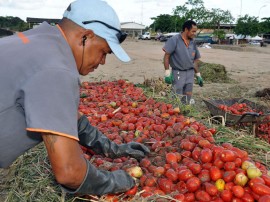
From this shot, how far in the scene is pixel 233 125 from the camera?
5.47 metres

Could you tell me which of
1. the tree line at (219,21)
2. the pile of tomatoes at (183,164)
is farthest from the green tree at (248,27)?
the pile of tomatoes at (183,164)

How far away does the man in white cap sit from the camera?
1.58 meters

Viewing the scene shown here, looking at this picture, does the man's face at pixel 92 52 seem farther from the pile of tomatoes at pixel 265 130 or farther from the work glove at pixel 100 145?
the pile of tomatoes at pixel 265 130

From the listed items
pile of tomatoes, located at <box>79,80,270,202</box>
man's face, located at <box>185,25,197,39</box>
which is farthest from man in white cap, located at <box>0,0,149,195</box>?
man's face, located at <box>185,25,197,39</box>

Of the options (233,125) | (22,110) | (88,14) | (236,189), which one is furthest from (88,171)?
(233,125)

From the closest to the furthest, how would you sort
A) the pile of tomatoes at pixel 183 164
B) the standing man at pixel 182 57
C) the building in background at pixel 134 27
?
the pile of tomatoes at pixel 183 164
the standing man at pixel 182 57
the building in background at pixel 134 27

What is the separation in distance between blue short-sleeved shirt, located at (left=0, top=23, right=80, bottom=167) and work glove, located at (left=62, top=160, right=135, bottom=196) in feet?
1.21

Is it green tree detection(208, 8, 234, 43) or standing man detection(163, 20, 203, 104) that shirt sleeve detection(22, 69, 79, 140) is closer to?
standing man detection(163, 20, 203, 104)

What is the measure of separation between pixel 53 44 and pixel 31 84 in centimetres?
32

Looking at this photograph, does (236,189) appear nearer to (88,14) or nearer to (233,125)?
Result: (88,14)

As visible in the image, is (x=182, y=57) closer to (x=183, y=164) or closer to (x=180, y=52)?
(x=180, y=52)

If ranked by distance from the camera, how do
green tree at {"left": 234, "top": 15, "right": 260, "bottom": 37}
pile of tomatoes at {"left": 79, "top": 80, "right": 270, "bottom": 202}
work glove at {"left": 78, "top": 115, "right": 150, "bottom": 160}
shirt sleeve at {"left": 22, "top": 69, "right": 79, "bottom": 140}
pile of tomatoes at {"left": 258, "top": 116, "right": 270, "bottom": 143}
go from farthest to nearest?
1. green tree at {"left": 234, "top": 15, "right": 260, "bottom": 37}
2. pile of tomatoes at {"left": 258, "top": 116, "right": 270, "bottom": 143}
3. work glove at {"left": 78, "top": 115, "right": 150, "bottom": 160}
4. pile of tomatoes at {"left": 79, "top": 80, "right": 270, "bottom": 202}
5. shirt sleeve at {"left": 22, "top": 69, "right": 79, "bottom": 140}

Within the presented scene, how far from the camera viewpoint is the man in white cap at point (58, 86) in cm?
158

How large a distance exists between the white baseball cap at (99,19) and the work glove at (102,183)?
0.76m
